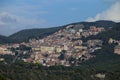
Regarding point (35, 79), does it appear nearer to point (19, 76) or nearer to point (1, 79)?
point (19, 76)

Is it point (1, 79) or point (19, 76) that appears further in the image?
point (19, 76)

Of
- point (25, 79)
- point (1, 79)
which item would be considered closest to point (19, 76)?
point (25, 79)

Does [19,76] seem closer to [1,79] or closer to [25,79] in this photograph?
[25,79]

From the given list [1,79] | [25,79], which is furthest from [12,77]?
[1,79]

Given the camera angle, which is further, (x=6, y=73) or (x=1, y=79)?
(x=6, y=73)

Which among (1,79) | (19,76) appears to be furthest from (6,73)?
(1,79)

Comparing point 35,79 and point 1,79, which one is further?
point 35,79

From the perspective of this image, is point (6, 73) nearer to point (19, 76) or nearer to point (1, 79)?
point (19, 76)
